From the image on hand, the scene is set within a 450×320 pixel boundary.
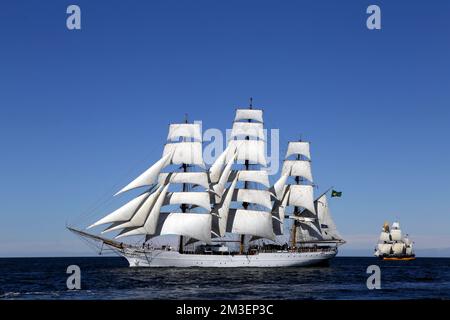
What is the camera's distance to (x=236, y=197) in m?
103

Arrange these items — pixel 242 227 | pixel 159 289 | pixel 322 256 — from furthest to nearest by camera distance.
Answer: pixel 322 256 < pixel 242 227 < pixel 159 289

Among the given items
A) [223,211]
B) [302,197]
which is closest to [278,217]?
[302,197]

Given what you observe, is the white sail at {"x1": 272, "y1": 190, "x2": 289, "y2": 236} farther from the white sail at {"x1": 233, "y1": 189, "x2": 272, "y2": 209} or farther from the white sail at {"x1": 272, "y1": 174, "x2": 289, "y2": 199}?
the white sail at {"x1": 233, "y1": 189, "x2": 272, "y2": 209}

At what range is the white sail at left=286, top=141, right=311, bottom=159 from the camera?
113 m

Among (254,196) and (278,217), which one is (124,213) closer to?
(254,196)

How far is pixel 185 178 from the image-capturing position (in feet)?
322

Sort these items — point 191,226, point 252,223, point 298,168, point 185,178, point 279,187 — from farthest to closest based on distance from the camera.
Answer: point 298,168 < point 279,187 < point 252,223 < point 185,178 < point 191,226

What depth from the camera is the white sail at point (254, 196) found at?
102 m

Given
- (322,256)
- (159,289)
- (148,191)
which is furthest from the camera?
(322,256)

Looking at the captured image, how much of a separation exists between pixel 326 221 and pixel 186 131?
1295 inches
